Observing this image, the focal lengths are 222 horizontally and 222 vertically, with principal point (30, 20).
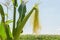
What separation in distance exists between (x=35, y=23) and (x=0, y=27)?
1.55ft

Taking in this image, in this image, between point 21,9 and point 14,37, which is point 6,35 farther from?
point 21,9

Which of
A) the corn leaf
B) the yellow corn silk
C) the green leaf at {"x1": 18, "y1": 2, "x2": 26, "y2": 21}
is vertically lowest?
the corn leaf

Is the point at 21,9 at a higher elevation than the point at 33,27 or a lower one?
higher

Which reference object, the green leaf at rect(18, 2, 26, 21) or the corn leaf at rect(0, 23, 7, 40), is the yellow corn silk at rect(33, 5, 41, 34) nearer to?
the green leaf at rect(18, 2, 26, 21)

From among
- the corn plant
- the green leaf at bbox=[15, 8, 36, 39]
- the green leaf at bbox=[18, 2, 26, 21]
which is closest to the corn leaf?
the corn plant

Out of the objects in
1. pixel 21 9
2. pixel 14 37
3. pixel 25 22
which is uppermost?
pixel 21 9

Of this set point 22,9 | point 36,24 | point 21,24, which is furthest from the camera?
point 22,9

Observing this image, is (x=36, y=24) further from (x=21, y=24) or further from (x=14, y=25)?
(x=14, y=25)

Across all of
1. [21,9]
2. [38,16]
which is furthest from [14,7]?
[38,16]

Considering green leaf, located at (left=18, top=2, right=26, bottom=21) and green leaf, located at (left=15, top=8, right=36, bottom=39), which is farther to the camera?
green leaf, located at (left=18, top=2, right=26, bottom=21)

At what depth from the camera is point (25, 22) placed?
3014 millimetres

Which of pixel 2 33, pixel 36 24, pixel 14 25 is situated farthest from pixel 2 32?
pixel 36 24

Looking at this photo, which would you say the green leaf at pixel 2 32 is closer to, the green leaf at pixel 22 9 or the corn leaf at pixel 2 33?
the corn leaf at pixel 2 33

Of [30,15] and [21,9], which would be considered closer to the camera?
[30,15]
